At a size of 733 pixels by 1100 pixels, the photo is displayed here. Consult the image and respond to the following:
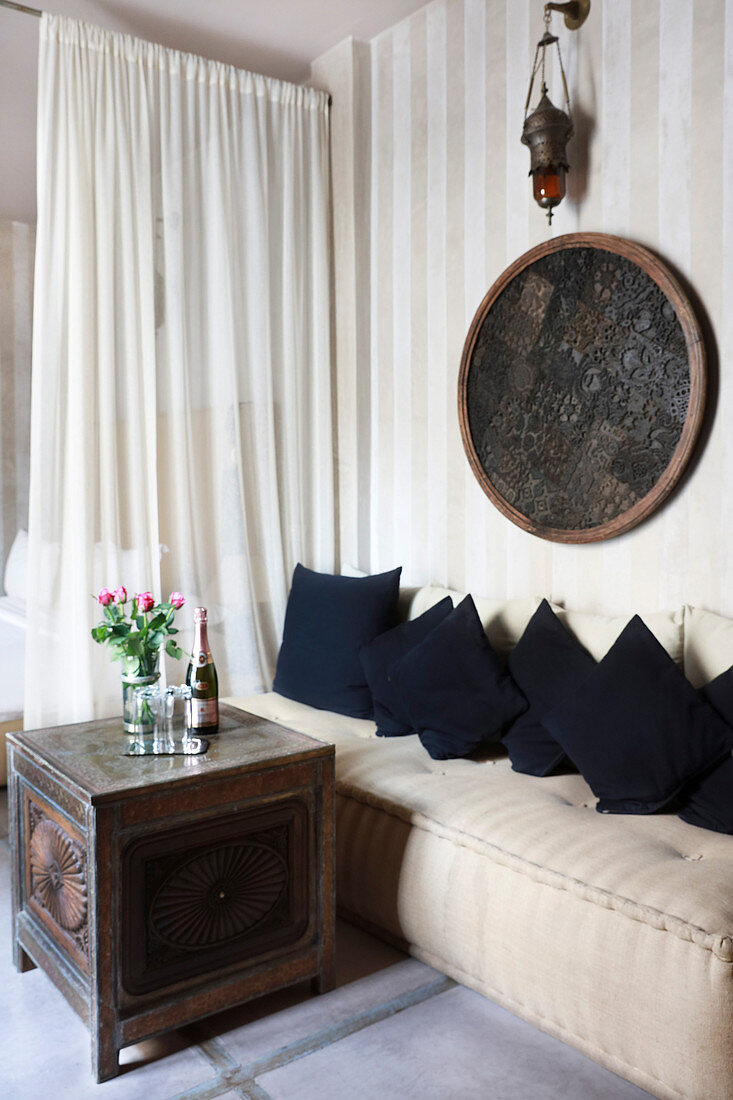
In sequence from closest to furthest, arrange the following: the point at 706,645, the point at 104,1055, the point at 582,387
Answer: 1. the point at 104,1055
2. the point at 706,645
3. the point at 582,387

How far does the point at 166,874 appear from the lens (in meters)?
1.82

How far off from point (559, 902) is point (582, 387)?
5.12 feet

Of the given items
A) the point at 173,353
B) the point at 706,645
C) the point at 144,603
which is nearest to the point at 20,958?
the point at 144,603

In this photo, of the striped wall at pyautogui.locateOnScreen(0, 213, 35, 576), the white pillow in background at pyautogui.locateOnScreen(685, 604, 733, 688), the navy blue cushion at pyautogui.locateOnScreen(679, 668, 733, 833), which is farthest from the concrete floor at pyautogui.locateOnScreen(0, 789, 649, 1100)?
the striped wall at pyautogui.locateOnScreen(0, 213, 35, 576)

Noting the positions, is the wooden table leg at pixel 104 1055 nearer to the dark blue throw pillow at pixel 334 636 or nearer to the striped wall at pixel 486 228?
the dark blue throw pillow at pixel 334 636

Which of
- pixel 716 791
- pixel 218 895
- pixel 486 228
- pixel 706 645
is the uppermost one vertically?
pixel 486 228

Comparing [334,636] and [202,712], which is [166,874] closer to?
[202,712]

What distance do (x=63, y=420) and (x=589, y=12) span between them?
2134 mm

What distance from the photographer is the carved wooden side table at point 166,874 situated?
1.74 meters

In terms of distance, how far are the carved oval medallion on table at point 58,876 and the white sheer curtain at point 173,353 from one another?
Answer: 3.86 feet

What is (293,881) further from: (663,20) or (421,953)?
(663,20)

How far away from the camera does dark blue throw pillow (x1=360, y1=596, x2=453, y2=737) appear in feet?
9.27

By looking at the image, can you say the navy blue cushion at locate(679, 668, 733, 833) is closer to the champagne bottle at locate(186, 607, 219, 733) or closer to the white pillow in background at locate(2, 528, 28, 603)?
the champagne bottle at locate(186, 607, 219, 733)

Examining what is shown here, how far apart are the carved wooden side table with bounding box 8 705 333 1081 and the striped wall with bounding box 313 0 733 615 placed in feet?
3.99
